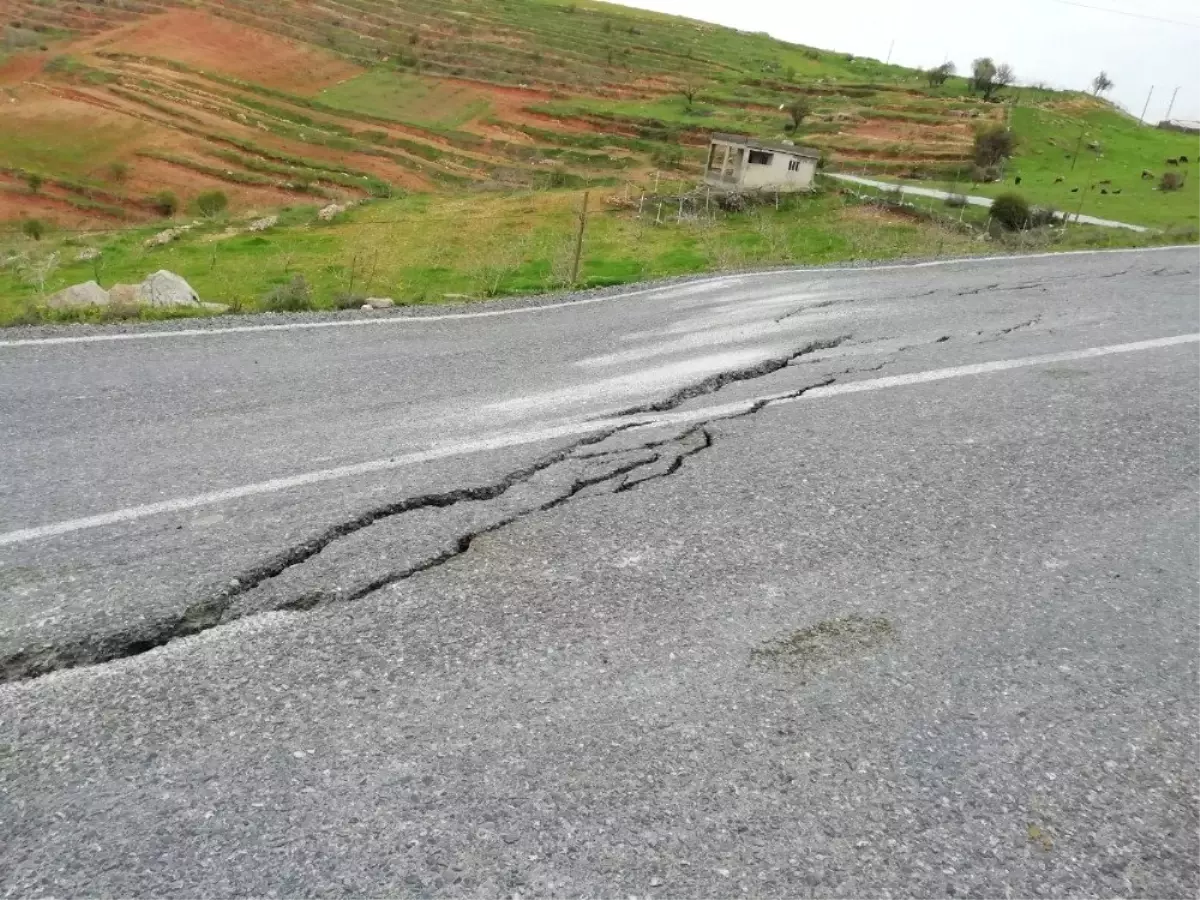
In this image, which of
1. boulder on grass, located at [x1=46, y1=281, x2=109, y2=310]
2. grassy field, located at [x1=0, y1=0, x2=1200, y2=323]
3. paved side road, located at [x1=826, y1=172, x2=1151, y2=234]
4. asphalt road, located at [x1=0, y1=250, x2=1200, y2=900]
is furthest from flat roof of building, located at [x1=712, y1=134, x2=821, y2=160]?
asphalt road, located at [x1=0, y1=250, x2=1200, y2=900]

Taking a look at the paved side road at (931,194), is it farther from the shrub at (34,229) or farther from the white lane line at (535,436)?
the shrub at (34,229)

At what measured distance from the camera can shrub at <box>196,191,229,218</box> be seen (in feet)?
118

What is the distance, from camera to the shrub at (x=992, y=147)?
46094 mm

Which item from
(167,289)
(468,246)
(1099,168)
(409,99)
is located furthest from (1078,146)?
(167,289)

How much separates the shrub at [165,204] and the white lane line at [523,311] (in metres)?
35.9

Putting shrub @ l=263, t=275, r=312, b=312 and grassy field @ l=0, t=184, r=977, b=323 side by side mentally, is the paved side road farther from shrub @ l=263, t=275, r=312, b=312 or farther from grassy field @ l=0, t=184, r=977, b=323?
shrub @ l=263, t=275, r=312, b=312

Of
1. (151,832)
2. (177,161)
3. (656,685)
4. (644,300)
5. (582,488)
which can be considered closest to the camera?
(151,832)

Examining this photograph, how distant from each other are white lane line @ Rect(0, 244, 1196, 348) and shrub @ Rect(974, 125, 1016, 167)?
3816 centimetres

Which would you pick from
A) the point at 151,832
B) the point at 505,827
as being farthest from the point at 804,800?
the point at 151,832

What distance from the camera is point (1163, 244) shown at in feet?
43.4

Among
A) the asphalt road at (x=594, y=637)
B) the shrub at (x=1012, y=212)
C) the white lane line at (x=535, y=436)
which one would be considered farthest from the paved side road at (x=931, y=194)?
the asphalt road at (x=594, y=637)

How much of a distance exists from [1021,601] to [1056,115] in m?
68.0

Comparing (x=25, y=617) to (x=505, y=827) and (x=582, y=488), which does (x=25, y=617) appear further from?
(x=582, y=488)

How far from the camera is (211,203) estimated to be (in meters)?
36.4
